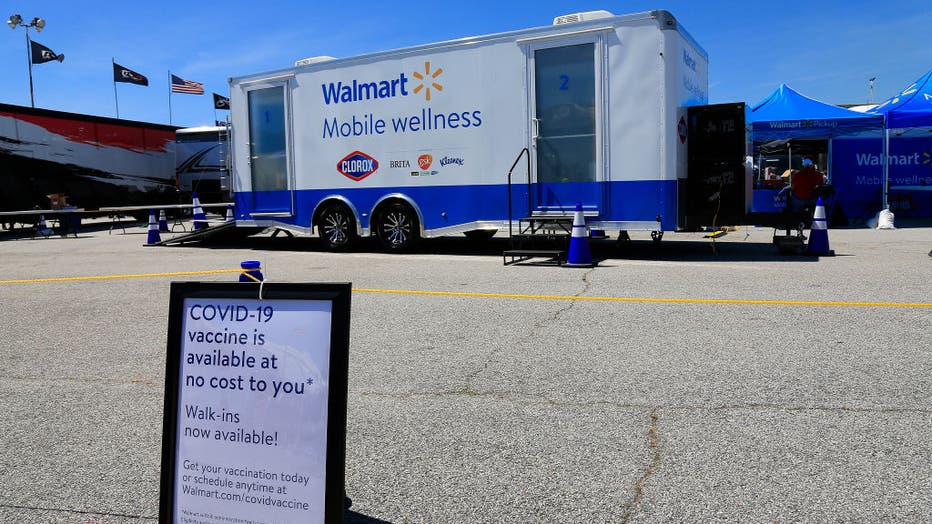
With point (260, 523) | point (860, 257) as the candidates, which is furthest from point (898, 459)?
point (860, 257)

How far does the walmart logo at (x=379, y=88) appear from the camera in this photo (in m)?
12.6

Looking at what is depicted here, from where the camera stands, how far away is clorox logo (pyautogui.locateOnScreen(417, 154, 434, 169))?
12.8 meters

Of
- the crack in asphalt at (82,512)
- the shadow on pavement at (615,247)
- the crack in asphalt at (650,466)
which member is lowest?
the crack in asphalt at (82,512)

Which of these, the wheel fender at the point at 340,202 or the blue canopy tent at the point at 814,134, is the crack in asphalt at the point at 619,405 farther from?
the blue canopy tent at the point at 814,134

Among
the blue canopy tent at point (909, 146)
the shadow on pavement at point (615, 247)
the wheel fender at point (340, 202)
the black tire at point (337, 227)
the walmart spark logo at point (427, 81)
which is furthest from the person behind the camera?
the blue canopy tent at point (909, 146)

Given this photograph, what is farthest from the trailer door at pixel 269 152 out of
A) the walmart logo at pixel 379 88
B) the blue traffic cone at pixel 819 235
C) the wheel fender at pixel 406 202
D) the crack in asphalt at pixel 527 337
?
the blue traffic cone at pixel 819 235

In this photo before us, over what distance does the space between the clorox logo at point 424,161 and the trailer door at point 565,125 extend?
190 cm

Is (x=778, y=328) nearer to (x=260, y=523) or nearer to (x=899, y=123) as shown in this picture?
(x=260, y=523)

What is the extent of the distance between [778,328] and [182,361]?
5.00m

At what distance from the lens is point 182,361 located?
9.55 ft

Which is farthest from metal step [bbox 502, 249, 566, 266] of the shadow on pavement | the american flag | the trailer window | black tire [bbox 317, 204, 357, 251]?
the american flag

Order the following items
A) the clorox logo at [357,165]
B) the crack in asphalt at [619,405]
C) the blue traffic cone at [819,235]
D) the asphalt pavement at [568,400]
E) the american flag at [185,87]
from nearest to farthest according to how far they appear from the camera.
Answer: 1. the asphalt pavement at [568,400]
2. the crack in asphalt at [619,405]
3. the blue traffic cone at [819,235]
4. the clorox logo at [357,165]
5. the american flag at [185,87]

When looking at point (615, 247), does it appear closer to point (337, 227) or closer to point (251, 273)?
point (337, 227)

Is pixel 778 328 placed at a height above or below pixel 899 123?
below
